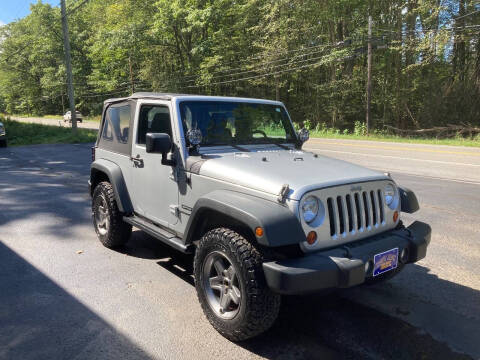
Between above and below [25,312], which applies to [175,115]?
above

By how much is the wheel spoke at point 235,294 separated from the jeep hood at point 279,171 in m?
0.77

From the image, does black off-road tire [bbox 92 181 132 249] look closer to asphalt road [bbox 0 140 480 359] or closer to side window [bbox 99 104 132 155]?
asphalt road [bbox 0 140 480 359]

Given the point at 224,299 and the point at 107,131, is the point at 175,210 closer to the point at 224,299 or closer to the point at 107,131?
the point at 224,299

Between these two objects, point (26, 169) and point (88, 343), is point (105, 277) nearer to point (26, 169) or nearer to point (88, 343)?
point (88, 343)

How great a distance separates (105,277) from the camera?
158 inches

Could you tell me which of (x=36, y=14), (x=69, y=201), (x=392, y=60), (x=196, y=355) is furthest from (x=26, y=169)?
(x=36, y=14)

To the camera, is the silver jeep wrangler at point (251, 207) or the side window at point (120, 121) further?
the side window at point (120, 121)

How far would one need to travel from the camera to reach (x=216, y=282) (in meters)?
3.06

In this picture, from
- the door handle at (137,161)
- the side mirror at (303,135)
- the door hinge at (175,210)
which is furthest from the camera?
the side mirror at (303,135)

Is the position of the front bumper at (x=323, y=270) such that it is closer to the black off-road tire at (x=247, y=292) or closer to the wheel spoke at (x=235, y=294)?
the black off-road tire at (x=247, y=292)

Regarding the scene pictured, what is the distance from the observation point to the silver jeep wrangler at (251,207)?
2.62 m

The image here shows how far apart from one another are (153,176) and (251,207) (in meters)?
1.60

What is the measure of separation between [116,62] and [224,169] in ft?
169

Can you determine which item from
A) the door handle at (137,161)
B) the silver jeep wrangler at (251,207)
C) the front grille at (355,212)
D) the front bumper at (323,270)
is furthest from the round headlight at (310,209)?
the door handle at (137,161)
